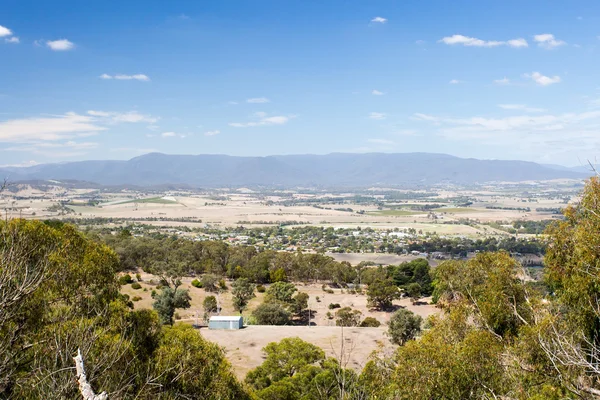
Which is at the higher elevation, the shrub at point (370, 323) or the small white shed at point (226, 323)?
the small white shed at point (226, 323)

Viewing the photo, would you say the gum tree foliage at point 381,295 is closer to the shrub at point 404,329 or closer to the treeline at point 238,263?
the treeline at point 238,263

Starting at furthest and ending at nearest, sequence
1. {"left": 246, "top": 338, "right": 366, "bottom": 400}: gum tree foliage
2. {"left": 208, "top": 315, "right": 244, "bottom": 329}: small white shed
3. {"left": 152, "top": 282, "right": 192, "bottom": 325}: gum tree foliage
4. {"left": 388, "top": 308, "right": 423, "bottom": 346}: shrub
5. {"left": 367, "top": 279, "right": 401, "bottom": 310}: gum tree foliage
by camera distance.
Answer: {"left": 367, "top": 279, "right": 401, "bottom": 310}: gum tree foliage → {"left": 152, "top": 282, "right": 192, "bottom": 325}: gum tree foliage → {"left": 208, "top": 315, "right": 244, "bottom": 329}: small white shed → {"left": 388, "top": 308, "right": 423, "bottom": 346}: shrub → {"left": 246, "top": 338, "right": 366, "bottom": 400}: gum tree foliage

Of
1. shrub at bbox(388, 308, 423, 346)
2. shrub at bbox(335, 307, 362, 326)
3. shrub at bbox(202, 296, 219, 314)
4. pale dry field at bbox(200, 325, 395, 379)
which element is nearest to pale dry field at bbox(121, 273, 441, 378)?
pale dry field at bbox(200, 325, 395, 379)

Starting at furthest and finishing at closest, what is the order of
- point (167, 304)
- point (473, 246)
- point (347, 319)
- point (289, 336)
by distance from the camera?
point (473, 246)
point (347, 319)
point (167, 304)
point (289, 336)

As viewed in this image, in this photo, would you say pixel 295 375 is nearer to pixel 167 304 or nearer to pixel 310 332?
pixel 310 332

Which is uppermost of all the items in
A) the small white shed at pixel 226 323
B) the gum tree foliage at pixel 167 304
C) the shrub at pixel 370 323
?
the gum tree foliage at pixel 167 304

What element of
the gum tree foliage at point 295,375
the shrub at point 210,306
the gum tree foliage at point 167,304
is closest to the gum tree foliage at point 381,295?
the shrub at point 210,306

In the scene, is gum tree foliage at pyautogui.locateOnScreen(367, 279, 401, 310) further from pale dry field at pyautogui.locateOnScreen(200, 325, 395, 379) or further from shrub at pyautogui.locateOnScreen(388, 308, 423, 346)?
shrub at pyautogui.locateOnScreen(388, 308, 423, 346)

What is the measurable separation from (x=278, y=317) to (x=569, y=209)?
846 inches

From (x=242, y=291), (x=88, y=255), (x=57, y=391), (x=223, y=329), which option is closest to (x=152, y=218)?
(x=242, y=291)

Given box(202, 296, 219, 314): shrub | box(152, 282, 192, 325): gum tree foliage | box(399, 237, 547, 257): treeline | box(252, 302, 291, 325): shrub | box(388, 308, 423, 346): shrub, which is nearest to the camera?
box(388, 308, 423, 346): shrub

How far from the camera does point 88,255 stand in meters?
10.6

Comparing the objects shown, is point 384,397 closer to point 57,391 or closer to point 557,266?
point 557,266

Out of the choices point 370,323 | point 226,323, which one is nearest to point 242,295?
point 226,323
